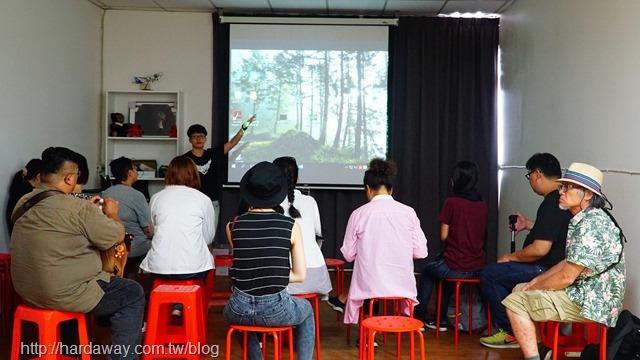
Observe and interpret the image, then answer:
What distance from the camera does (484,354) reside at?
3938 millimetres

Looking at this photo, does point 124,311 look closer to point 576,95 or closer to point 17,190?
point 17,190

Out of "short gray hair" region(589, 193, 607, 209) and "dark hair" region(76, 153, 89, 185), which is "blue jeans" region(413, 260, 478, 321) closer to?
"short gray hair" region(589, 193, 607, 209)

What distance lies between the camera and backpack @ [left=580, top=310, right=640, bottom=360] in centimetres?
305

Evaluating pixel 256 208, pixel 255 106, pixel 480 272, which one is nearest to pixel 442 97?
pixel 255 106

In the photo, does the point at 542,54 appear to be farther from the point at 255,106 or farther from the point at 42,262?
the point at 42,262

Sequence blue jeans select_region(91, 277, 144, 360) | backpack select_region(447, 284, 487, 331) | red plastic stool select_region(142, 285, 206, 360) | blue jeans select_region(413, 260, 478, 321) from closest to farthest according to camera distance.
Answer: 1. blue jeans select_region(91, 277, 144, 360)
2. red plastic stool select_region(142, 285, 206, 360)
3. blue jeans select_region(413, 260, 478, 321)
4. backpack select_region(447, 284, 487, 331)

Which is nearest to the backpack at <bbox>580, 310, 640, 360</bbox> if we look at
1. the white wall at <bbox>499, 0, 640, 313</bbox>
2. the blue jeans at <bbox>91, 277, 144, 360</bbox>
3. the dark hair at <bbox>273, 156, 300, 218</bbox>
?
the white wall at <bbox>499, 0, 640, 313</bbox>

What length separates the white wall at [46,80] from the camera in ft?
15.6

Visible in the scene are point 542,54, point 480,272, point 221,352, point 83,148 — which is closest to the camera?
point 221,352

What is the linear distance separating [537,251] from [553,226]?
0.17 metres

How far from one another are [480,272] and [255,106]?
3.15 metres

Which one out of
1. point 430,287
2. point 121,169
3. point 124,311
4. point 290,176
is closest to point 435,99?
point 430,287

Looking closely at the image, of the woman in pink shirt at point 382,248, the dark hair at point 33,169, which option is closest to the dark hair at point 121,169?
the dark hair at point 33,169

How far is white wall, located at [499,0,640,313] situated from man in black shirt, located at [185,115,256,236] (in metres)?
2.61
